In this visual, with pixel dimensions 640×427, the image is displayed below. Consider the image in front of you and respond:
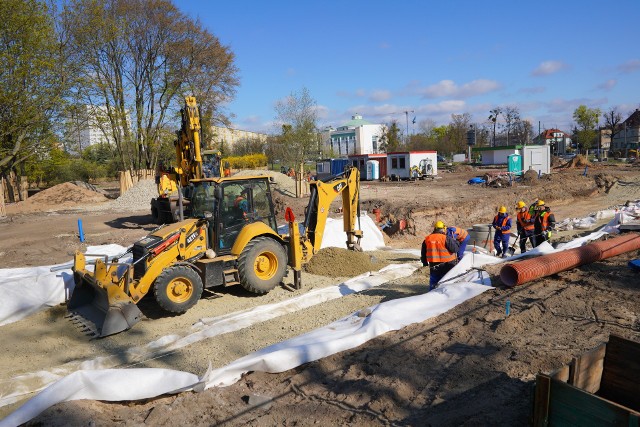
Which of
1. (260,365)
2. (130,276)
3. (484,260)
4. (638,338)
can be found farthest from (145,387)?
(484,260)

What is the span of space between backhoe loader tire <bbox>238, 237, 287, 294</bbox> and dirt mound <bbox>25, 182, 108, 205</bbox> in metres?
21.2

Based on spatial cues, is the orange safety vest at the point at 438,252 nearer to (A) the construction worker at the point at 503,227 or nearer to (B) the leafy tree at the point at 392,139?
(A) the construction worker at the point at 503,227

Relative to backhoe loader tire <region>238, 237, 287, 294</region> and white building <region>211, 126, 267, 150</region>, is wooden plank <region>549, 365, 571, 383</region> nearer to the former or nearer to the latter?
backhoe loader tire <region>238, 237, 287, 294</region>

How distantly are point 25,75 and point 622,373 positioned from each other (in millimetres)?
25217

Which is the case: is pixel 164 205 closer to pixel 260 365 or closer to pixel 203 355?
pixel 203 355

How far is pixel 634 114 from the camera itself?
85312 mm

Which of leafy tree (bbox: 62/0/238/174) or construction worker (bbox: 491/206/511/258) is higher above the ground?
leafy tree (bbox: 62/0/238/174)

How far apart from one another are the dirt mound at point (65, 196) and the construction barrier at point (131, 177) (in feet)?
4.28

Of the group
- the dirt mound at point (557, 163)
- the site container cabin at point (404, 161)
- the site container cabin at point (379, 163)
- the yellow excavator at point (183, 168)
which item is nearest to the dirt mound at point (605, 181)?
the site container cabin at point (404, 161)

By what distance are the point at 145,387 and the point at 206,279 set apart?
3.56 metres

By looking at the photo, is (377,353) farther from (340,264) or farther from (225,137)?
(225,137)

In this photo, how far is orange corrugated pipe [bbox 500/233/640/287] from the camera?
7320mm

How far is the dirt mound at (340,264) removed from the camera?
1065 cm

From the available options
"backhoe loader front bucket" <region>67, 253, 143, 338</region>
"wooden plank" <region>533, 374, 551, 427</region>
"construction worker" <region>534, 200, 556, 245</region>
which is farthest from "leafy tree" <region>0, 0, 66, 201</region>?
"wooden plank" <region>533, 374, 551, 427</region>
